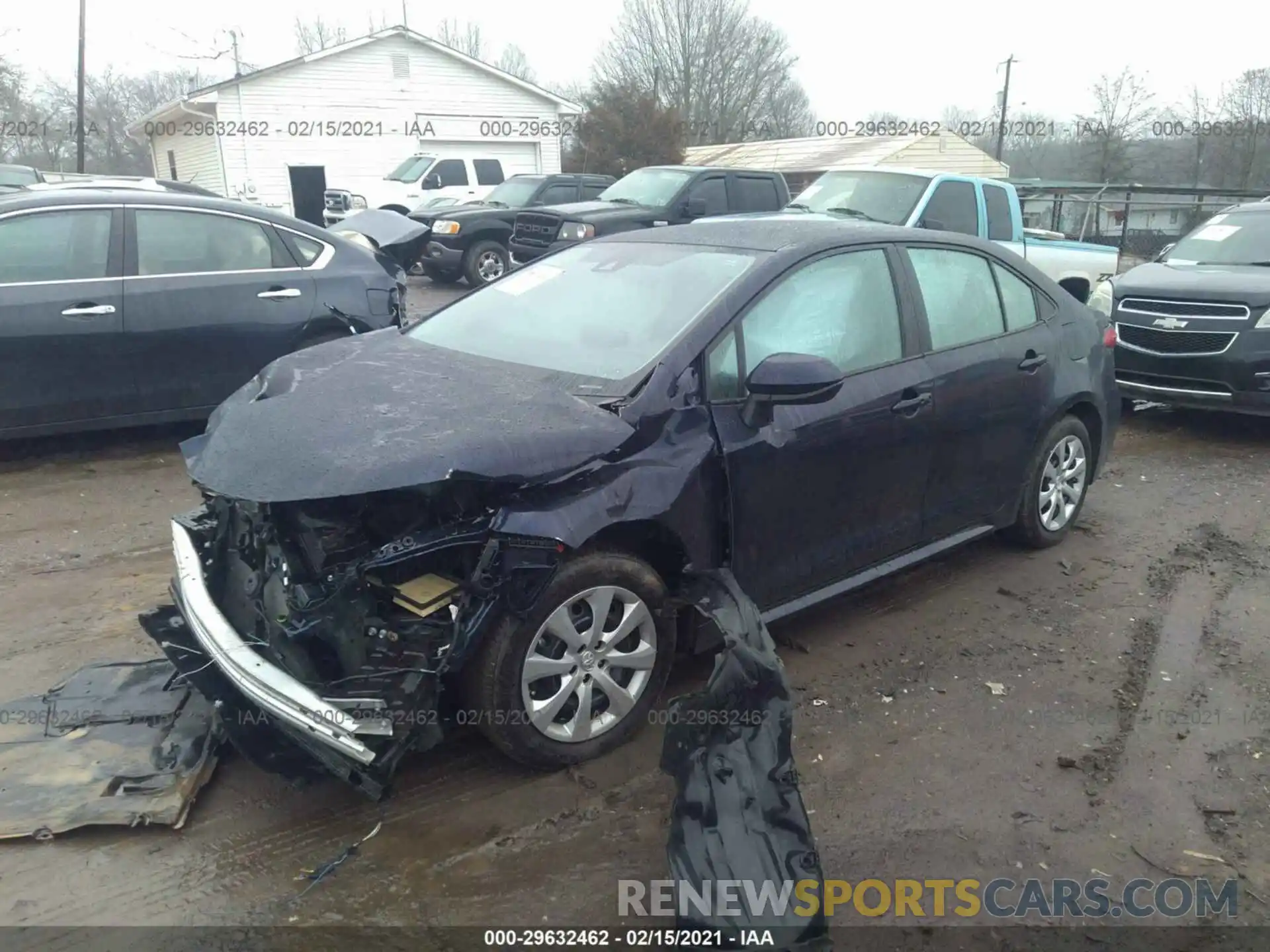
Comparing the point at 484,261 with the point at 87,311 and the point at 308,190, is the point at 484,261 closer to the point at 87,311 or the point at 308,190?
the point at 87,311

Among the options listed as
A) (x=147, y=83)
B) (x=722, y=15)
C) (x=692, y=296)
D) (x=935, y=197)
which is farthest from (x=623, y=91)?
(x=147, y=83)

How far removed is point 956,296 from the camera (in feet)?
15.0

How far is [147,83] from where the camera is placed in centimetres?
6009

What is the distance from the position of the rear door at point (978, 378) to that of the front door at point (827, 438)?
6.1 inches

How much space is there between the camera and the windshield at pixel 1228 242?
8398 millimetres

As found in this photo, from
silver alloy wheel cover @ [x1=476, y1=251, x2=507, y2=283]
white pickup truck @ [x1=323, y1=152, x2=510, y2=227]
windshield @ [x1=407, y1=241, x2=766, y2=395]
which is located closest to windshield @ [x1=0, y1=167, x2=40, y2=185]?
white pickup truck @ [x1=323, y1=152, x2=510, y2=227]

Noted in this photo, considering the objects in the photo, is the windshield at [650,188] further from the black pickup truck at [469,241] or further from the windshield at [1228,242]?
the windshield at [1228,242]

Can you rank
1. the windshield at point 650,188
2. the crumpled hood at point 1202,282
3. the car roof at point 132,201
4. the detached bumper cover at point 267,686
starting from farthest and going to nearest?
the windshield at point 650,188
the crumpled hood at point 1202,282
the car roof at point 132,201
the detached bumper cover at point 267,686

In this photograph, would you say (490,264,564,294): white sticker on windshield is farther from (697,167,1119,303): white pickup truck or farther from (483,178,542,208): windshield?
(483,178,542,208): windshield

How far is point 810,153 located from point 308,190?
57.9ft

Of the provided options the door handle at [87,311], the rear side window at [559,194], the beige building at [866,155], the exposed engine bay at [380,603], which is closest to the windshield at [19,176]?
the rear side window at [559,194]

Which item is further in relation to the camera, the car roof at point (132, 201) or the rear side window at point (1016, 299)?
the car roof at point (132, 201)

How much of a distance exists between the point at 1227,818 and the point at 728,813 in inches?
69.2

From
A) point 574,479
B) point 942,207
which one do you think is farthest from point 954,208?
point 574,479
